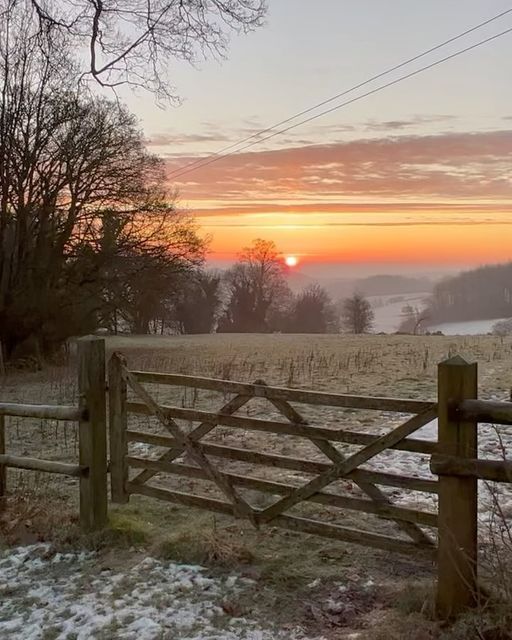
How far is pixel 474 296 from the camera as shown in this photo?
456 feet

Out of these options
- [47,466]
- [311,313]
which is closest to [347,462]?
[47,466]

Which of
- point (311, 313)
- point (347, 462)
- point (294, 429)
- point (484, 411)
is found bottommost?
point (311, 313)

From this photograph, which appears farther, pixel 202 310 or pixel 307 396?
pixel 202 310

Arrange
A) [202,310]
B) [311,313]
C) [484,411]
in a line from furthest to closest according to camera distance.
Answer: [311,313], [202,310], [484,411]

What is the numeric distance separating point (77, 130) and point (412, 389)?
49.9 feet

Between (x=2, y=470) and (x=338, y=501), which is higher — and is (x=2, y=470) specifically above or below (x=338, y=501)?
below

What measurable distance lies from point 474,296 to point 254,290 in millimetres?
74197

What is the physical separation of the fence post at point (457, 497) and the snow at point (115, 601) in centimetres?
97

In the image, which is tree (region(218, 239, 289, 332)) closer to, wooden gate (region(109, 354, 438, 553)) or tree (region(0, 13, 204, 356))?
tree (region(0, 13, 204, 356))

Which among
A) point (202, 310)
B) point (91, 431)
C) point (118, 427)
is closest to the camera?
point (91, 431)

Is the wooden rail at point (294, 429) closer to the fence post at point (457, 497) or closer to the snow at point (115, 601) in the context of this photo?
the fence post at point (457, 497)

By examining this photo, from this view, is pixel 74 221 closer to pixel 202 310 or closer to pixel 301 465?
pixel 301 465

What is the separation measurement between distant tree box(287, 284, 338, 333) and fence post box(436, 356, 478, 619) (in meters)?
81.9

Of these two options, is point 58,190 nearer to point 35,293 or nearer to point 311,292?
point 35,293
